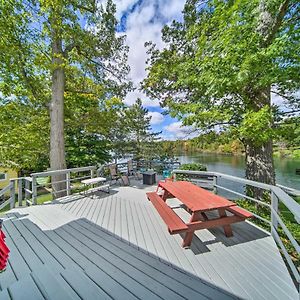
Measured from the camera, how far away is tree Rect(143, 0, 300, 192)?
350 cm

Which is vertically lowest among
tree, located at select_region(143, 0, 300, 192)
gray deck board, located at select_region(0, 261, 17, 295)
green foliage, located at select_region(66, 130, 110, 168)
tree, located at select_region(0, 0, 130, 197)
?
gray deck board, located at select_region(0, 261, 17, 295)

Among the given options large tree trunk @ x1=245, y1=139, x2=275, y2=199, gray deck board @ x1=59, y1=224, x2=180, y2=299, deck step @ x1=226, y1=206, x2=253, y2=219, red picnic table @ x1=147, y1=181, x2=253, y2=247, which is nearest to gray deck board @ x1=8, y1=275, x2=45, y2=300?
gray deck board @ x1=59, y1=224, x2=180, y2=299

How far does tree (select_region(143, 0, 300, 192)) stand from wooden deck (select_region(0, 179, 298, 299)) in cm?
234

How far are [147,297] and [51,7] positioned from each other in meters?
6.98

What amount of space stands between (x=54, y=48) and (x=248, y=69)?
6142 millimetres

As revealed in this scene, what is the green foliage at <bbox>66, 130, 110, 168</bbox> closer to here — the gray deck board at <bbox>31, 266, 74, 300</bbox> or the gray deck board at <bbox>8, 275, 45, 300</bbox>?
the gray deck board at <bbox>31, 266, 74, 300</bbox>

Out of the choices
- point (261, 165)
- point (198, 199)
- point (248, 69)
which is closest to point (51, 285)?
point (198, 199)

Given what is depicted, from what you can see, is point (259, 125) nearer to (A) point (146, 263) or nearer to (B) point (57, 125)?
(A) point (146, 263)

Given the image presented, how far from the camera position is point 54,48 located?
6.18 meters

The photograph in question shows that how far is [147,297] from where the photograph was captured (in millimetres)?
1633

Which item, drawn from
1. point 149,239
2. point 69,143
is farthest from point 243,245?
point 69,143

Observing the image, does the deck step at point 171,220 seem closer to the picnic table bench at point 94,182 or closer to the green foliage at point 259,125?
the green foliage at point 259,125

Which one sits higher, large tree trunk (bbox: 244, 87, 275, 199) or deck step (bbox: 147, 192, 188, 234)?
large tree trunk (bbox: 244, 87, 275, 199)

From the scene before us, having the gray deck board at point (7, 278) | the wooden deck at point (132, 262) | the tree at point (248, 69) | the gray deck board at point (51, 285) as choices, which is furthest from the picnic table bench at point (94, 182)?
the gray deck board at point (51, 285)
